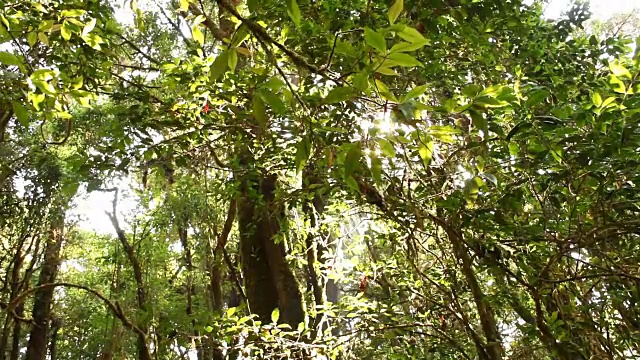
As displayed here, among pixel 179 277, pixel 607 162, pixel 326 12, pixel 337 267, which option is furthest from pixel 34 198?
pixel 607 162

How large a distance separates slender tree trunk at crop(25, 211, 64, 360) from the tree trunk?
4.92 metres

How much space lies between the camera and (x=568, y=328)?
2098 mm

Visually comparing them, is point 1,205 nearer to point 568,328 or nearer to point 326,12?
point 326,12

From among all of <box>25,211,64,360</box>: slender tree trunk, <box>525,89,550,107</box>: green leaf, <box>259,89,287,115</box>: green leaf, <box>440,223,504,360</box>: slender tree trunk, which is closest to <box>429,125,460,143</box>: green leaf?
<box>259,89,287,115</box>: green leaf

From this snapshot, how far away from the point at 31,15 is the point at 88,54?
0.86 feet

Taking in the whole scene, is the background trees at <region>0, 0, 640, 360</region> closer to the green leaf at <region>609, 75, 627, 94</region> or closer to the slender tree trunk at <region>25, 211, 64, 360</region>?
the green leaf at <region>609, 75, 627, 94</region>

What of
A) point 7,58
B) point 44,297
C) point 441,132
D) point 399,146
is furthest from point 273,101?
point 44,297

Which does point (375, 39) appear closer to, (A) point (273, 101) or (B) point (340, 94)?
(B) point (340, 94)

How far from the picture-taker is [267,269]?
3.78 m

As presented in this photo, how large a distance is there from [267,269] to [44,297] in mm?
6311

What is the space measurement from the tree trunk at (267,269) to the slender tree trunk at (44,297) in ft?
16.1

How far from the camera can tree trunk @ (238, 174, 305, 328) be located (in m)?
3.45

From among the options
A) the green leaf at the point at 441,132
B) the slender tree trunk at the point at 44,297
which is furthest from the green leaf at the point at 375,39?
the slender tree trunk at the point at 44,297

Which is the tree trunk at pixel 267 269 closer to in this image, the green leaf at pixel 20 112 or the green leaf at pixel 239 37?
the green leaf at pixel 20 112
